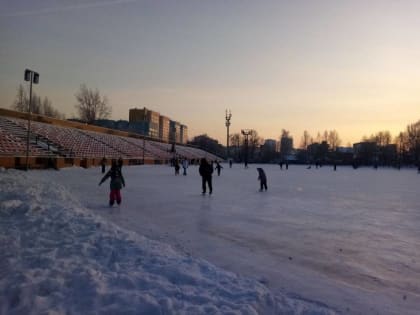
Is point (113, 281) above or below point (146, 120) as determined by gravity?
below

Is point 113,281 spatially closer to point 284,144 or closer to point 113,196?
point 113,196

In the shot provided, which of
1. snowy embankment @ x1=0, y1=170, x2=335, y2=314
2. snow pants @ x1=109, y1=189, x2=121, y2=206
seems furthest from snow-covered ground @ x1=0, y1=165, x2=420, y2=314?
snow pants @ x1=109, y1=189, x2=121, y2=206

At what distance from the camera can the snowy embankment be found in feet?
11.5

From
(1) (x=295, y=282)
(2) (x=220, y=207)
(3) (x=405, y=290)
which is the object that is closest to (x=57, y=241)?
(1) (x=295, y=282)

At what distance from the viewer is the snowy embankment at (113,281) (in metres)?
3.52

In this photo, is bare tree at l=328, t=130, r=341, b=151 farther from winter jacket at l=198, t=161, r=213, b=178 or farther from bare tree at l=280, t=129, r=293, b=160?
winter jacket at l=198, t=161, r=213, b=178

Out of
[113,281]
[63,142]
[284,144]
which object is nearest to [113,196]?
[113,281]

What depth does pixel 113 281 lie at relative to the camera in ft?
13.4

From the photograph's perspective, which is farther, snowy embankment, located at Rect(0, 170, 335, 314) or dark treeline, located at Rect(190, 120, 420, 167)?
dark treeline, located at Rect(190, 120, 420, 167)

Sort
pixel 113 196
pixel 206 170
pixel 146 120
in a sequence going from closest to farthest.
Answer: pixel 113 196 < pixel 206 170 < pixel 146 120

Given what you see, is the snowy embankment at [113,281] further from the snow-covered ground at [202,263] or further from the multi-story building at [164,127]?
the multi-story building at [164,127]

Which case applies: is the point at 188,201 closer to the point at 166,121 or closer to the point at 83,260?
the point at 83,260

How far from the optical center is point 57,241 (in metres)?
5.63

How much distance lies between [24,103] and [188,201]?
50547 millimetres
